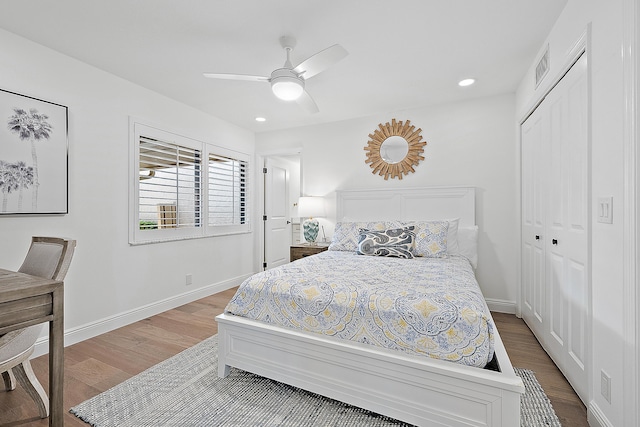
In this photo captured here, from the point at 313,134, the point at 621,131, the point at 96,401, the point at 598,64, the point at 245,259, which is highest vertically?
the point at 313,134

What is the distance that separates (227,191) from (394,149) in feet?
7.76

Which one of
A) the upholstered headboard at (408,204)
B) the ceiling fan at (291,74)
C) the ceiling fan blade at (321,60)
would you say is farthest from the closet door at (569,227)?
the ceiling fan at (291,74)

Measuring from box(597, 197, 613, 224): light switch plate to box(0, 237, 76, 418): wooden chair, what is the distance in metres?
2.60

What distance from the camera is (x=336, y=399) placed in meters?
1.67

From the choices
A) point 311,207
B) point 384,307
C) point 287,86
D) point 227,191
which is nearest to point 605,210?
point 384,307

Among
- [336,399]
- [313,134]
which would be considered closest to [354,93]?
[313,134]

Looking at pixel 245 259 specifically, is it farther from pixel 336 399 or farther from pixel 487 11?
pixel 487 11

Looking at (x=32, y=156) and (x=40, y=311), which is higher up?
(x=32, y=156)

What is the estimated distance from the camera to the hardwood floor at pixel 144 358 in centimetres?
170

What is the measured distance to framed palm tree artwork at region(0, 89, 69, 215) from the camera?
2181mm

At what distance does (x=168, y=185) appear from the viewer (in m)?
3.43

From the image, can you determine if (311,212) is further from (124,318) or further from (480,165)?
(124,318)

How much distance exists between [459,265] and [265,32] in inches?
93.1

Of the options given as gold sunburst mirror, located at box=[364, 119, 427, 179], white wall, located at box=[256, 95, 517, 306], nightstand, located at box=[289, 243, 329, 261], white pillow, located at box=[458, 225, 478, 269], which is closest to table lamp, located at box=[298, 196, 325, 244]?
nightstand, located at box=[289, 243, 329, 261]
